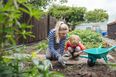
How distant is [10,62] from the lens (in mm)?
1879

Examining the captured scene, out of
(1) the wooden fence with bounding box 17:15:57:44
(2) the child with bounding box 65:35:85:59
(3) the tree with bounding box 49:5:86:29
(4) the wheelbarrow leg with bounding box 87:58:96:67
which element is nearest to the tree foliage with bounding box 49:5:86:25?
(3) the tree with bounding box 49:5:86:29

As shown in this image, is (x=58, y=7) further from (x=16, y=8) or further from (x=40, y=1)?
(x=16, y=8)

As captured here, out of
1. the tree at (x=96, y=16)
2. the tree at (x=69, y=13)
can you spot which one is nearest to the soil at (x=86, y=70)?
the tree at (x=69, y=13)

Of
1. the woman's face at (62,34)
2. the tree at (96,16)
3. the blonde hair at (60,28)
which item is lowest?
the tree at (96,16)

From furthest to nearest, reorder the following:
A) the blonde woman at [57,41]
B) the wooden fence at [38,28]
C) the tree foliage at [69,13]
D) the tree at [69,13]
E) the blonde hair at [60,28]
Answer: the tree foliage at [69,13]
the tree at [69,13]
the wooden fence at [38,28]
the blonde woman at [57,41]
the blonde hair at [60,28]

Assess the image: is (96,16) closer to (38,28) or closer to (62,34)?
(38,28)

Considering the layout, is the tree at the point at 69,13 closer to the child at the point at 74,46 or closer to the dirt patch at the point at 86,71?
the child at the point at 74,46

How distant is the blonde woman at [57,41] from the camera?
6.77 meters

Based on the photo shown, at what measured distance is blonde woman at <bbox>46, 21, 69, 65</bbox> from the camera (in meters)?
6.77

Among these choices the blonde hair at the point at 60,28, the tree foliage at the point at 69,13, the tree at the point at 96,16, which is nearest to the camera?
the blonde hair at the point at 60,28

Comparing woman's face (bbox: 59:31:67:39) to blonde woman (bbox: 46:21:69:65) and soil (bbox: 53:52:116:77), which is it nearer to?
blonde woman (bbox: 46:21:69:65)

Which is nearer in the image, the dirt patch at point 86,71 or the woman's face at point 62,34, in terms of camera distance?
the dirt patch at point 86,71

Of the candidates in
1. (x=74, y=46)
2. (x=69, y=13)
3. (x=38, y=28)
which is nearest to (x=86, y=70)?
(x=74, y=46)

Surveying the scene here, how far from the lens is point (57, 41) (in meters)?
6.95
